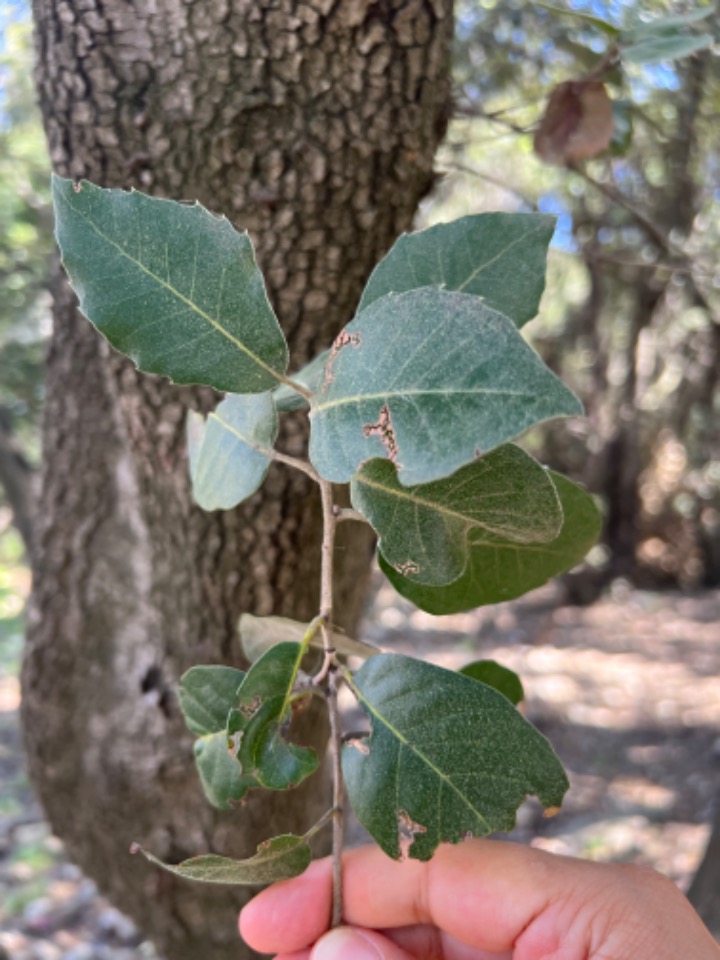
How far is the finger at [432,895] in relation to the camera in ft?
2.32

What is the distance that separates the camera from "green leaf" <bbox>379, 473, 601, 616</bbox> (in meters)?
0.60

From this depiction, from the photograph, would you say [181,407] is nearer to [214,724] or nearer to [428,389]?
[214,724]

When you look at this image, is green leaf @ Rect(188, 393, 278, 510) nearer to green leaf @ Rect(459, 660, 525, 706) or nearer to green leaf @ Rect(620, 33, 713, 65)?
green leaf @ Rect(459, 660, 525, 706)

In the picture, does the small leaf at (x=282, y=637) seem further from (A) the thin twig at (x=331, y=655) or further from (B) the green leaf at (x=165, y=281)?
(B) the green leaf at (x=165, y=281)

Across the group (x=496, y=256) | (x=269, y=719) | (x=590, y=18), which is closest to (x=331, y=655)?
(x=269, y=719)

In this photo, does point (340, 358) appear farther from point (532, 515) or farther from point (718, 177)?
point (718, 177)

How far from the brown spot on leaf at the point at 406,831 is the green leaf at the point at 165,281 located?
29cm

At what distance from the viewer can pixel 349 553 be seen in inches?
36.1

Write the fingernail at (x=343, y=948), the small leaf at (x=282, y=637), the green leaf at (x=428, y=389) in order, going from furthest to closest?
the fingernail at (x=343, y=948) → the small leaf at (x=282, y=637) → the green leaf at (x=428, y=389)

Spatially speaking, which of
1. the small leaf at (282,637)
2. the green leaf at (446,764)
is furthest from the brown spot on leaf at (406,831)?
the small leaf at (282,637)

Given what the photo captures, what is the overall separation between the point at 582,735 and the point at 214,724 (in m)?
2.60

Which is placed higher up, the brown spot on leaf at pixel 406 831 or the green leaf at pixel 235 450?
the green leaf at pixel 235 450

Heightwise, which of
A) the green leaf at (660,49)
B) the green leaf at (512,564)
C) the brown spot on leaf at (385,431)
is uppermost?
the green leaf at (660,49)

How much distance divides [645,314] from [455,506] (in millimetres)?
3478
